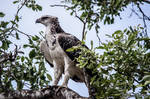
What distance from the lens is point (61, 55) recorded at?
6082 mm

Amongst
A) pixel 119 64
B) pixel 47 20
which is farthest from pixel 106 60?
pixel 47 20

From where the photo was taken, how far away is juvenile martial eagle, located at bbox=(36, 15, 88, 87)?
6.01 meters

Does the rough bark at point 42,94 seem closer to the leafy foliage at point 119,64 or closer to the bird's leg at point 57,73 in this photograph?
the leafy foliage at point 119,64

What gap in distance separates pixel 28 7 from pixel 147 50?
116 inches

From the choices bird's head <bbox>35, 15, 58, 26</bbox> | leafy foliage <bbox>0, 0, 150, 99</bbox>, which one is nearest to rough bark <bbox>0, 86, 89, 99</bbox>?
leafy foliage <bbox>0, 0, 150, 99</bbox>

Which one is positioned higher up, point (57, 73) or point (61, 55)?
point (61, 55)

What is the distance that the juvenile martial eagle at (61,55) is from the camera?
19.7ft

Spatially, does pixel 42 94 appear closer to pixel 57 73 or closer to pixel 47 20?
pixel 57 73

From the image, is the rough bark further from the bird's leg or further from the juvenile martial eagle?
the bird's leg

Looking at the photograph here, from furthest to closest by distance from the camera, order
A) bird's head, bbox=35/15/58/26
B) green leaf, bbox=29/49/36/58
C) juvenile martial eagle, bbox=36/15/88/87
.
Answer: bird's head, bbox=35/15/58/26, juvenile martial eagle, bbox=36/15/88/87, green leaf, bbox=29/49/36/58

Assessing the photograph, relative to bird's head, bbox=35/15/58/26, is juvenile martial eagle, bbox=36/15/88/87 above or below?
below

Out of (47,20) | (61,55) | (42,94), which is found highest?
(47,20)

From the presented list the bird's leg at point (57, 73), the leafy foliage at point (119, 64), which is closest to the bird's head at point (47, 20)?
the bird's leg at point (57, 73)

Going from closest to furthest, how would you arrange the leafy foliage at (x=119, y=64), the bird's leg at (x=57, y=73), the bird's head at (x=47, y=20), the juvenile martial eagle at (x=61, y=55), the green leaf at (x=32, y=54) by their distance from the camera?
the leafy foliage at (x=119, y=64)
the green leaf at (x=32, y=54)
the juvenile martial eagle at (x=61, y=55)
the bird's leg at (x=57, y=73)
the bird's head at (x=47, y=20)
